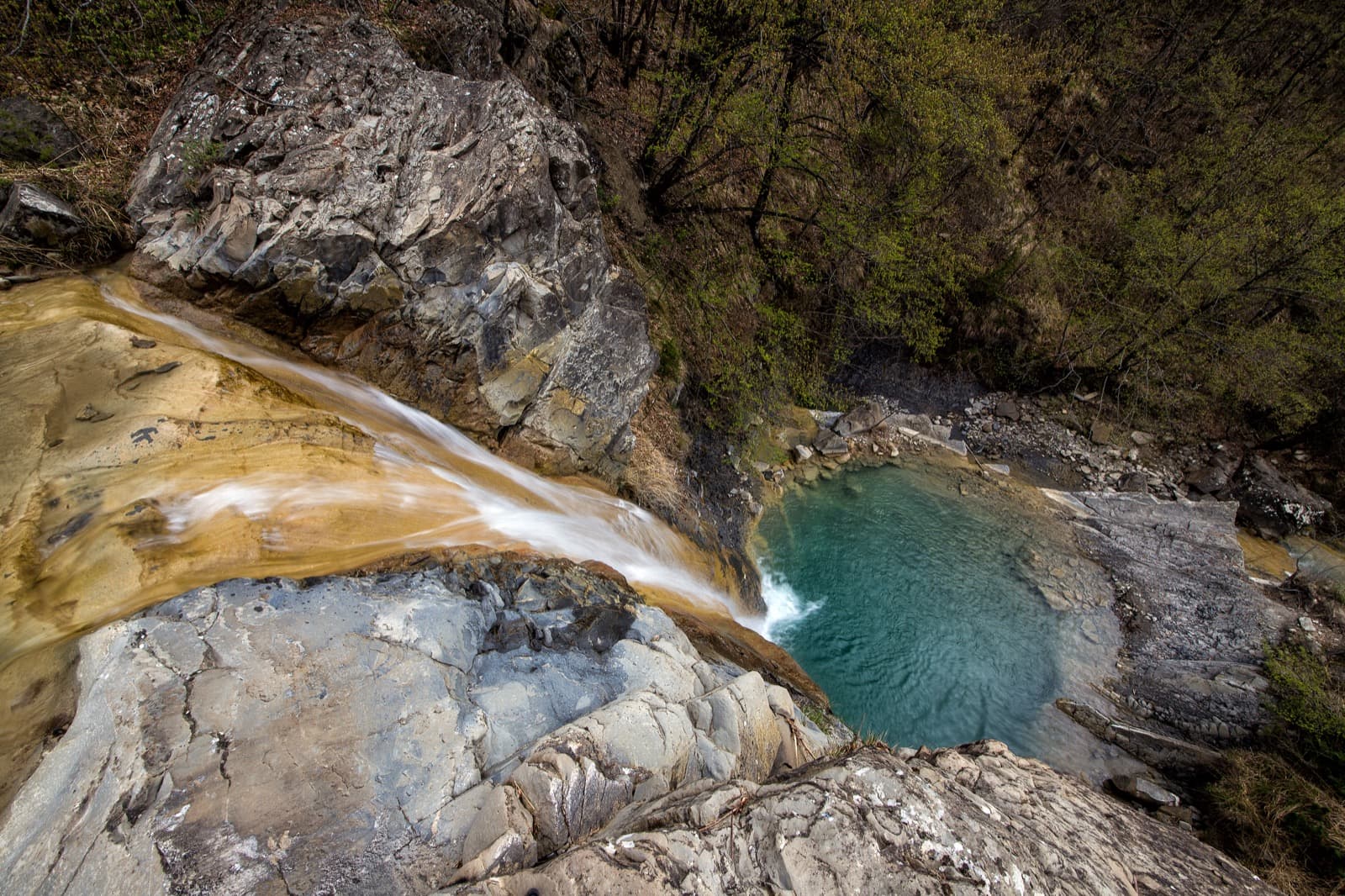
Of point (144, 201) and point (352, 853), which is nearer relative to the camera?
point (352, 853)

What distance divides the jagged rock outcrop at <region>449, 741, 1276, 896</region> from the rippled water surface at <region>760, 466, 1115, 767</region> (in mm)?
4024

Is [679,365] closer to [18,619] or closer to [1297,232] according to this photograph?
[18,619]

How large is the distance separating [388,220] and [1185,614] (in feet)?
50.0

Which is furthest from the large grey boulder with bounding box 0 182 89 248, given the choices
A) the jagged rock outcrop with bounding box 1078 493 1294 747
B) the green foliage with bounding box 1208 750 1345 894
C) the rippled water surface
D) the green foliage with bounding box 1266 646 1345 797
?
the green foliage with bounding box 1266 646 1345 797

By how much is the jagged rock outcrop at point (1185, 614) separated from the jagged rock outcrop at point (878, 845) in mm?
6747

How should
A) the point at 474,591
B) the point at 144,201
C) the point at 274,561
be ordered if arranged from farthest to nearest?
the point at 144,201
the point at 474,591
the point at 274,561

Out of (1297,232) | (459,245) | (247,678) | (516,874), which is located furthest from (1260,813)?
(1297,232)

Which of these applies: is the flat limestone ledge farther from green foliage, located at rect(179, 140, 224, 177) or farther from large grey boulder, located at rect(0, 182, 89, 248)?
green foliage, located at rect(179, 140, 224, 177)

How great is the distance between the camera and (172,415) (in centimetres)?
434

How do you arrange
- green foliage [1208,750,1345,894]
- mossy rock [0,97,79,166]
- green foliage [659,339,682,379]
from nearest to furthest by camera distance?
mossy rock [0,97,79,166]
green foliage [1208,750,1345,894]
green foliage [659,339,682,379]

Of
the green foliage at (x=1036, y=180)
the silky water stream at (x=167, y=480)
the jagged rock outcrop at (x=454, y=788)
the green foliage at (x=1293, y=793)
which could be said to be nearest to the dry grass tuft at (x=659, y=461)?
the green foliage at (x=1036, y=180)

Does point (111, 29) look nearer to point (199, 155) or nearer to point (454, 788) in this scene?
point (199, 155)

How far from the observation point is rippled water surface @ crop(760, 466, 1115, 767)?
7961mm

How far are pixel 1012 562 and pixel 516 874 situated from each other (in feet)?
37.6
